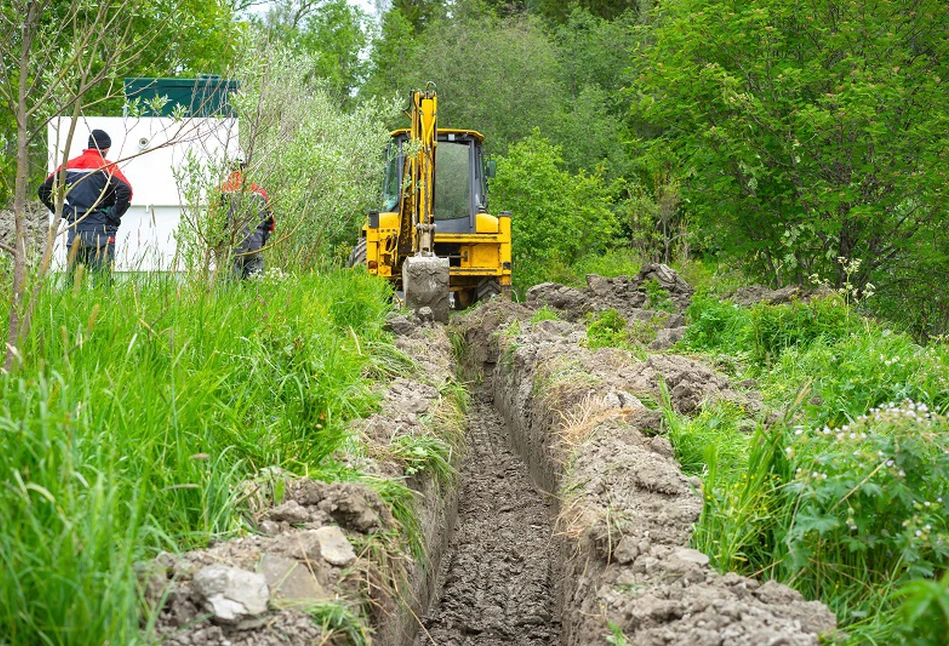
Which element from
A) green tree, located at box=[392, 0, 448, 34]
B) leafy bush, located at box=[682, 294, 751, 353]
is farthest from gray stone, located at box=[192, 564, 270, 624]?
green tree, located at box=[392, 0, 448, 34]

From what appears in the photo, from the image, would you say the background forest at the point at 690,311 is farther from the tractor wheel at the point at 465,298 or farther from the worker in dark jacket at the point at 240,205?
the tractor wheel at the point at 465,298

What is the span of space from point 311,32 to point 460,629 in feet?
128

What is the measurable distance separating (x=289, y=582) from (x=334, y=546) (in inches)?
16.0

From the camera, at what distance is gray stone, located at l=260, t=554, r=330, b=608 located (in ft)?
10.6

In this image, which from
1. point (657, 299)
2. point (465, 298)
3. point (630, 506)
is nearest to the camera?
point (630, 506)

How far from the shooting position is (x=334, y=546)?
3.71 metres

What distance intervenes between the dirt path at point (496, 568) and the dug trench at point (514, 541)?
0.01 meters

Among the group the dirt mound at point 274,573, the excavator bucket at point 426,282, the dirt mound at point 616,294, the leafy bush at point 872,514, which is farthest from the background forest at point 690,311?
the excavator bucket at point 426,282

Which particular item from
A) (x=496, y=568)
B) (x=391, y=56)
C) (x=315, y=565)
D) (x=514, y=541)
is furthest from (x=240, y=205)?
(x=391, y=56)

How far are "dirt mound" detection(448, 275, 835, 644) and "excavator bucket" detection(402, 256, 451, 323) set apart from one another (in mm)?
2906

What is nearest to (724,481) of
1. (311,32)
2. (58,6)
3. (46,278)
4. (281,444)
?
(281,444)

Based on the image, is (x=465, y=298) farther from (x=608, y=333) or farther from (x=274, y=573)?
(x=274, y=573)

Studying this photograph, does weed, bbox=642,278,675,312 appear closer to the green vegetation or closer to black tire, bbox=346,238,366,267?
black tire, bbox=346,238,366,267

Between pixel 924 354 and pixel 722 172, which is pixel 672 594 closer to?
pixel 924 354
